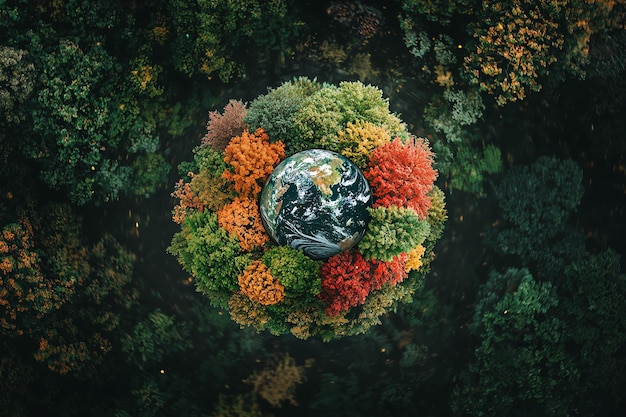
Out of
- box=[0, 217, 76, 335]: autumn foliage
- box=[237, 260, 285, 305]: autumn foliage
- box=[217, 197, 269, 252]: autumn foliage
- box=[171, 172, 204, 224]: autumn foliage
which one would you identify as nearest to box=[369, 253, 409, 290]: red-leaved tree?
box=[237, 260, 285, 305]: autumn foliage

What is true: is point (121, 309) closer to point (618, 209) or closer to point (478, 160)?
point (478, 160)

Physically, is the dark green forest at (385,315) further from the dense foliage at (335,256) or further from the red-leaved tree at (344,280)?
the red-leaved tree at (344,280)

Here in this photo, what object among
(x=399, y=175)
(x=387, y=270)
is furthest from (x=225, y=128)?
(x=387, y=270)

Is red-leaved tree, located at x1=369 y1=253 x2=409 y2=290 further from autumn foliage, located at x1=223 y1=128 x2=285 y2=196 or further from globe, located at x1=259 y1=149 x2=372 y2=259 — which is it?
autumn foliage, located at x1=223 y1=128 x2=285 y2=196

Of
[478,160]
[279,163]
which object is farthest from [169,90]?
[478,160]

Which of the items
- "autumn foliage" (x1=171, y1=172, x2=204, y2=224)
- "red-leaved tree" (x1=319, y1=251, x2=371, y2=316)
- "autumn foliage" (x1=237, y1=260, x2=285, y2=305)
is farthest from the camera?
"autumn foliage" (x1=171, y1=172, x2=204, y2=224)

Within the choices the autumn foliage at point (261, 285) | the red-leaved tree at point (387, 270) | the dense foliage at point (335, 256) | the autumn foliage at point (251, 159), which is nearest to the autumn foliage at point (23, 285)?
the dense foliage at point (335, 256)

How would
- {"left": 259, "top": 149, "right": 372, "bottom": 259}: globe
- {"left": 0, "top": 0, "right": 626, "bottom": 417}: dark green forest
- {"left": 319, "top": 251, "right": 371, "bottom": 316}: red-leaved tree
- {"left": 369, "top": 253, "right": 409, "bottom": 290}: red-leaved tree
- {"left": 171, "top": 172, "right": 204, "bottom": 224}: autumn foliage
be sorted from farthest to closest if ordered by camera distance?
{"left": 0, "top": 0, "right": 626, "bottom": 417}: dark green forest
{"left": 171, "top": 172, "right": 204, "bottom": 224}: autumn foliage
{"left": 369, "top": 253, "right": 409, "bottom": 290}: red-leaved tree
{"left": 319, "top": 251, "right": 371, "bottom": 316}: red-leaved tree
{"left": 259, "top": 149, "right": 372, "bottom": 259}: globe
